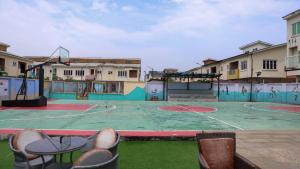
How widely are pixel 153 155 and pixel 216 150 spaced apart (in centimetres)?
296

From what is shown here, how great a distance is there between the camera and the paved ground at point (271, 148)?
21.5 feet

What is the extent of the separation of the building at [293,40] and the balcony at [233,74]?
31.0 feet

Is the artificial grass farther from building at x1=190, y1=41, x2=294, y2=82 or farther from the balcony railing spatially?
building at x1=190, y1=41, x2=294, y2=82

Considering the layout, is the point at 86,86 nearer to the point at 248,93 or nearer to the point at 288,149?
the point at 248,93

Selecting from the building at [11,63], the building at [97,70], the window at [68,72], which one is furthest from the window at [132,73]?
the building at [11,63]

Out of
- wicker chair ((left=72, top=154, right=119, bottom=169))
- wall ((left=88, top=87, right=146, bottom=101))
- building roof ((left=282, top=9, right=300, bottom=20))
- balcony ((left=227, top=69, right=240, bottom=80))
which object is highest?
building roof ((left=282, top=9, right=300, bottom=20))

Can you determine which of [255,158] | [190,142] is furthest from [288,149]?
[190,142]

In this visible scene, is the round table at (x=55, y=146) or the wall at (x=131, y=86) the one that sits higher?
the wall at (x=131, y=86)

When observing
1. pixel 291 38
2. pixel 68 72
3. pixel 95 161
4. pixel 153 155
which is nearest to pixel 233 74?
pixel 291 38

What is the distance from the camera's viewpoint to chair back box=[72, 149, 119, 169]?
353 cm

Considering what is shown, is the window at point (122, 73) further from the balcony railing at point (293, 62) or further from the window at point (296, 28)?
the balcony railing at point (293, 62)

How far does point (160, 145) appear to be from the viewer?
8.58 meters

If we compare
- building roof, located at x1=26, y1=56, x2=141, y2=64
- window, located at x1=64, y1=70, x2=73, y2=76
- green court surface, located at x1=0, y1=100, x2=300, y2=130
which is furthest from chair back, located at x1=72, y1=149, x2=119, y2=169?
window, located at x1=64, y1=70, x2=73, y2=76

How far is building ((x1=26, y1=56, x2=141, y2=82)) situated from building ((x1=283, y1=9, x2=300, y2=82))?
85.5ft
